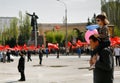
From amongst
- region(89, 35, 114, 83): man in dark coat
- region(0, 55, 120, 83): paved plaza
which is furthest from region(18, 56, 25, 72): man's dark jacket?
region(89, 35, 114, 83): man in dark coat

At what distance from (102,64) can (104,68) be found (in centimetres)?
5

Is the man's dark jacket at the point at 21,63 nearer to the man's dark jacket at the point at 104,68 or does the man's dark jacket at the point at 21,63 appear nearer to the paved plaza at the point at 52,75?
the paved plaza at the point at 52,75

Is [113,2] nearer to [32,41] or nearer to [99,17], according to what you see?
[32,41]

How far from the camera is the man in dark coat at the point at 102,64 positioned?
5039mm

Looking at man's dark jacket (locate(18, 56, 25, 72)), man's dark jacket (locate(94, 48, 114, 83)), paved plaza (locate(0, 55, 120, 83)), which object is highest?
man's dark jacket (locate(94, 48, 114, 83))

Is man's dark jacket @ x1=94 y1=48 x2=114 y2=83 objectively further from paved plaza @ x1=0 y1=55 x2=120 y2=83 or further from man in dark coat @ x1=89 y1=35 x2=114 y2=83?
paved plaza @ x1=0 y1=55 x2=120 y2=83

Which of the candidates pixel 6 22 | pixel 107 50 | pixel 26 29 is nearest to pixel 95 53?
pixel 107 50

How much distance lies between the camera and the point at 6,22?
644 ft

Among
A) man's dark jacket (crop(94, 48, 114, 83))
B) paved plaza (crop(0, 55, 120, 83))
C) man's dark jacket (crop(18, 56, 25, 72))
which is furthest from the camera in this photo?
paved plaza (crop(0, 55, 120, 83))

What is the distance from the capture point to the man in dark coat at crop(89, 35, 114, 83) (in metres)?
5.04

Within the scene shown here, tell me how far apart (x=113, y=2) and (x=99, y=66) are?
87818mm

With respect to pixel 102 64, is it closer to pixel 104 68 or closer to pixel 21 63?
pixel 104 68

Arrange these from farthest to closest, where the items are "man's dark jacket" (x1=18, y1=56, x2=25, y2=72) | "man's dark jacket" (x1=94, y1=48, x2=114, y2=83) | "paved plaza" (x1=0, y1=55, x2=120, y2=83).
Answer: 1. "paved plaza" (x1=0, y1=55, x2=120, y2=83)
2. "man's dark jacket" (x1=18, y1=56, x2=25, y2=72)
3. "man's dark jacket" (x1=94, y1=48, x2=114, y2=83)

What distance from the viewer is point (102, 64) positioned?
16.5 feet
